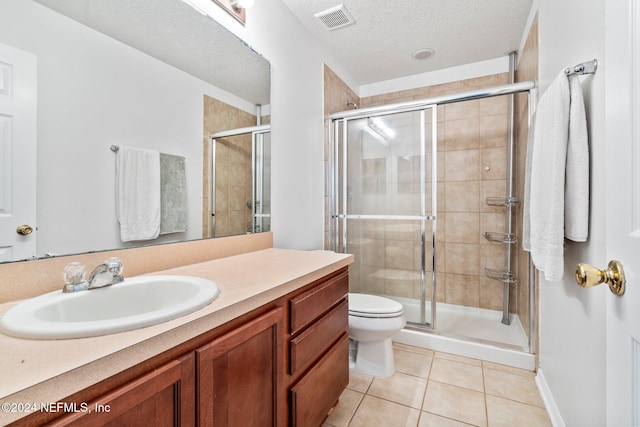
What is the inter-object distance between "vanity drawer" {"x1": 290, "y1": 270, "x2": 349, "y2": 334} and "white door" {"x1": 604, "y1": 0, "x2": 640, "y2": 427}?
0.85 m

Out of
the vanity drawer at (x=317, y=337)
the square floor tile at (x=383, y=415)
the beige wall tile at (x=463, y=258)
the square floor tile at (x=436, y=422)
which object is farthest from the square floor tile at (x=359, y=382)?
the beige wall tile at (x=463, y=258)

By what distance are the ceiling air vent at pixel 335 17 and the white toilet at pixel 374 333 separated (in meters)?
2.03

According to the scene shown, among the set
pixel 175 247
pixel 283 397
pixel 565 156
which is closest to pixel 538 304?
pixel 565 156

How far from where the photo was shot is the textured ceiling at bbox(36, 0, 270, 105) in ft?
3.39

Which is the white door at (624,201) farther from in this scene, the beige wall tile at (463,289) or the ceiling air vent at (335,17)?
the beige wall tile at (463,289)

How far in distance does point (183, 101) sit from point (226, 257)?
794 millimetres

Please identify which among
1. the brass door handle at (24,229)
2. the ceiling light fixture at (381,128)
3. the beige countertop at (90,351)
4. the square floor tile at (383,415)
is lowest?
the square floor tile at (383,415)

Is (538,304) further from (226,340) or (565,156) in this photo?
(226,340)

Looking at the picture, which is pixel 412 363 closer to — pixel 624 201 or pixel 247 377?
pixel 247 377

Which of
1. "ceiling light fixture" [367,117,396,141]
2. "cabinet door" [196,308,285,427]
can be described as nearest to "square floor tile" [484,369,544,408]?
"cabinet door" [196,308,285,427]

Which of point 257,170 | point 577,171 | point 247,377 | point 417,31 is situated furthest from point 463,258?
point 247,377

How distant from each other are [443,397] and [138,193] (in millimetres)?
1884

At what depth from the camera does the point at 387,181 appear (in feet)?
8.07

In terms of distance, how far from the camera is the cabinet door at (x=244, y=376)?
0.71m
